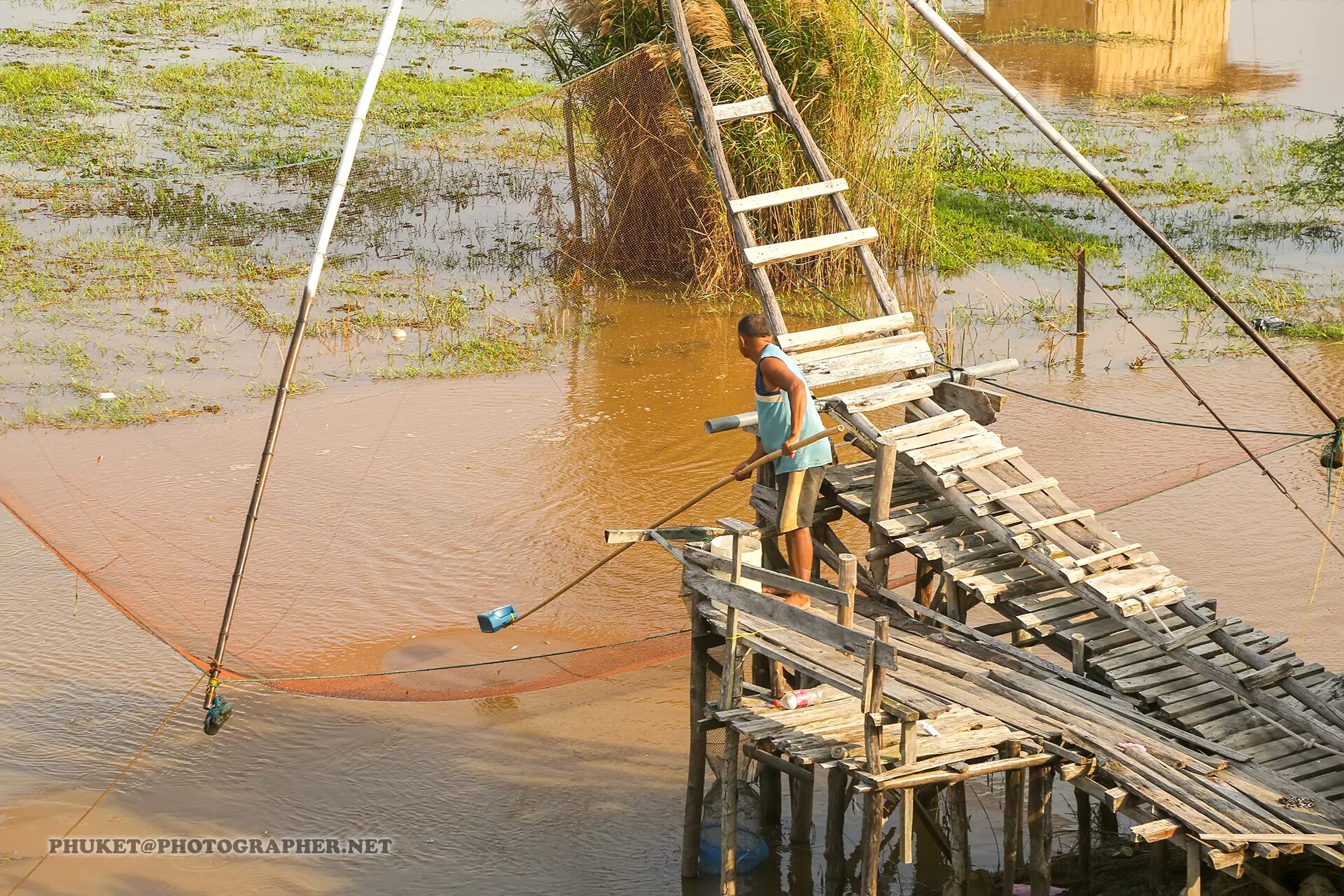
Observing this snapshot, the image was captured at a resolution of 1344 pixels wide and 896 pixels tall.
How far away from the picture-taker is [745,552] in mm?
5977

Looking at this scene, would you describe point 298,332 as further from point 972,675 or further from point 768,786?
point 972,675

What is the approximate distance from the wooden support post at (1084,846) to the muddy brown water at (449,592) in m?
0.50

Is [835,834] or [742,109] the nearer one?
[835,834]

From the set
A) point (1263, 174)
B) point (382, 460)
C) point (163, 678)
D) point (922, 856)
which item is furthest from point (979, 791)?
point (1263, 174)

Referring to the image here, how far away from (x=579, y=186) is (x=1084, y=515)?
28.3 ft

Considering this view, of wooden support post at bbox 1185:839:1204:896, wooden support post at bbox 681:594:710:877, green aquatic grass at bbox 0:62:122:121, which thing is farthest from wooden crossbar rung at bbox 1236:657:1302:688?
green aquatic grass at bbox 0:62:122:121

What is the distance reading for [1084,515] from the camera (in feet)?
21.1

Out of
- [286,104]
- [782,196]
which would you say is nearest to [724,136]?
[782,196]

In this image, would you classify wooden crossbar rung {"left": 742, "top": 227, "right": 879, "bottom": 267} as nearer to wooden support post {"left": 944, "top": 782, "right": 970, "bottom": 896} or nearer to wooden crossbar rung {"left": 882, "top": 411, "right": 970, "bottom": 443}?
wooden crossbar rung {"left": 882, "top": 411, "right": 970, "bottom": 443}

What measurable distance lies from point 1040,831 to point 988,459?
190cm

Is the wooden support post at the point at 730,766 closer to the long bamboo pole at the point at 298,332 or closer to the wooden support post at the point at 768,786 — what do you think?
the wooden support post at the point at 768,786

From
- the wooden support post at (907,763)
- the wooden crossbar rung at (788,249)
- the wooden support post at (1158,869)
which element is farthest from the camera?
the wooden crossbar rung at (788,249)

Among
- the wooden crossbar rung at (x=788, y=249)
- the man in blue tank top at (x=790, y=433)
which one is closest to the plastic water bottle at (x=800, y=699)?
the man in blue tank top at (x=790, y=433)

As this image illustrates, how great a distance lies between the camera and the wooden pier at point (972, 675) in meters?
5.12
